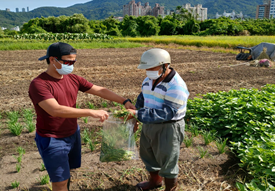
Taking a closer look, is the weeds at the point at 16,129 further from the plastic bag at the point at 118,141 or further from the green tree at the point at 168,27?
the green tree at the point at 168,27

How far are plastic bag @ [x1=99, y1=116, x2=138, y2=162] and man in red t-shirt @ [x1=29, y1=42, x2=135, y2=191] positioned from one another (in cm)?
42

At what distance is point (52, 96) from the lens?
2.33m

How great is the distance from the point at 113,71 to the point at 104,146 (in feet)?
30.2

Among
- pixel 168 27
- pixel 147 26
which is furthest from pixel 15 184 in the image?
pixel 168 27

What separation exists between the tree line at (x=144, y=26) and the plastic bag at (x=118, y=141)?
Result: 37622mm

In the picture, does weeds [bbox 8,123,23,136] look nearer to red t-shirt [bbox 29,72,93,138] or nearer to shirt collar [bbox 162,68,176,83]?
red t-shirt [bbox 29,72,93,138]

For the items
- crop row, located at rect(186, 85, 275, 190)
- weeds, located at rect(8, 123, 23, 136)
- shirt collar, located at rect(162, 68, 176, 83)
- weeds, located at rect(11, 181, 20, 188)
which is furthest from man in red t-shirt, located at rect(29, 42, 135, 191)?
weeds, located at rect(8, 123, 23, 136)

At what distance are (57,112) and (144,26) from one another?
148 feet

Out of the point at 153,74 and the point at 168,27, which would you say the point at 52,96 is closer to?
the point at 153,74

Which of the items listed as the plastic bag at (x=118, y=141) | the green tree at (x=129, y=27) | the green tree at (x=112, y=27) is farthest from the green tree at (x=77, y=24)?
the plastic bag at (x=118, y=141)

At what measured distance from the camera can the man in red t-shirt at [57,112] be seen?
2.30m

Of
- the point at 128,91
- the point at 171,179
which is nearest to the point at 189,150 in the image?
the point at 171,179

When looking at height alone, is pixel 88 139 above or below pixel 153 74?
below

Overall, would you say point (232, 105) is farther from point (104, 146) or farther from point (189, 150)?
point (104, 146)
